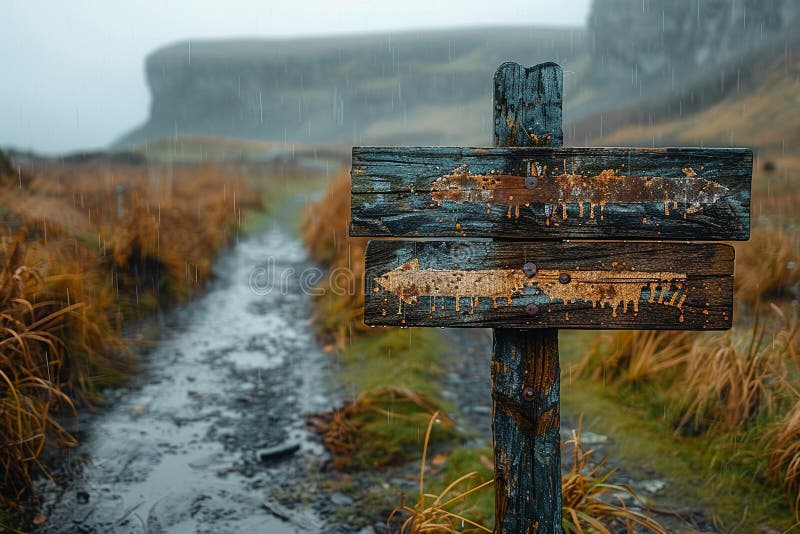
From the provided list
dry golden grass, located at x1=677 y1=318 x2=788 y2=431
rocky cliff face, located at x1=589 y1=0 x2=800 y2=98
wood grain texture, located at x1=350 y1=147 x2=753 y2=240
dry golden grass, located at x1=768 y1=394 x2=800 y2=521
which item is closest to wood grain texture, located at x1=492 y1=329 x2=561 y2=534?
wood grain texture, located at x1=350 y1=147 x2=753 y2=240

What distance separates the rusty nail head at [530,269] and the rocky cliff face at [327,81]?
12257 centimetres

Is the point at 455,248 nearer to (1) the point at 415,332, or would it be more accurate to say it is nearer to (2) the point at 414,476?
(2) the point at 414,476

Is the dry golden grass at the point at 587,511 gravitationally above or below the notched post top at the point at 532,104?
below

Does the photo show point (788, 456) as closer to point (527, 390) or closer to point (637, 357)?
point (637, 357)

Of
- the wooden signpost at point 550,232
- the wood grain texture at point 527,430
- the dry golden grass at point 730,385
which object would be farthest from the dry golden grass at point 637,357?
the wooden signpost at point 550,232

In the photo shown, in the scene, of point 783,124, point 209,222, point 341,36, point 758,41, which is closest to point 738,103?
point 783,124

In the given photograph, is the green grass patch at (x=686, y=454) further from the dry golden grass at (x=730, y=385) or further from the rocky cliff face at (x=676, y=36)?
the rocky cliff face at (x=676, y=36)

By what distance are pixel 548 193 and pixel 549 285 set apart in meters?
0.31

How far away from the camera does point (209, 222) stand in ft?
35.2

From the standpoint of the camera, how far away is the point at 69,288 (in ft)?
14.4

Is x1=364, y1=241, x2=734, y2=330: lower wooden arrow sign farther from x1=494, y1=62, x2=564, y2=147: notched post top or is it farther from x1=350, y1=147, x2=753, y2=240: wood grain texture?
x1=494, y1=62, x2=564, y2=147: notched post top

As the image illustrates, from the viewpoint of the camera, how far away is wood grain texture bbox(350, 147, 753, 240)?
2.00m

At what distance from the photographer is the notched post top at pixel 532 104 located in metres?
2.14

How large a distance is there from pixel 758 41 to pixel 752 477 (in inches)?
2910
